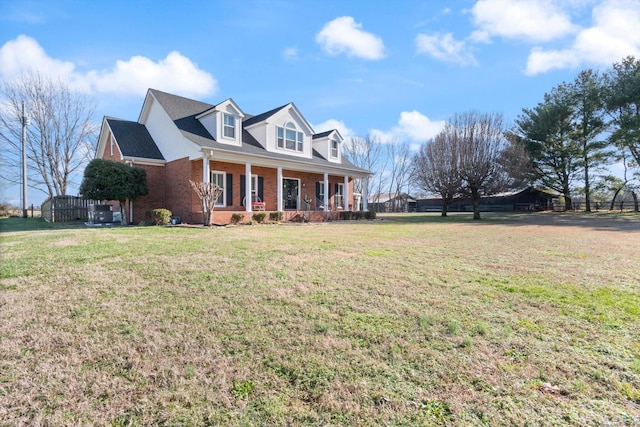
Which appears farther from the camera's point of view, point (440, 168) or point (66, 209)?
point (440, 168)

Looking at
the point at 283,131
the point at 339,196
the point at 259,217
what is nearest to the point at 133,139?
the point at 283,131

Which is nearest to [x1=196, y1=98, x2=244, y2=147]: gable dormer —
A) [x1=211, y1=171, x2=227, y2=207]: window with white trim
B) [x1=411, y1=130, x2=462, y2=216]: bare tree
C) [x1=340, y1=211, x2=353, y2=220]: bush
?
[x1=211, y1=171, x2=227, y2=207]: window with white trim

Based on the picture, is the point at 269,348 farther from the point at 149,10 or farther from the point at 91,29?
the point at 91,29

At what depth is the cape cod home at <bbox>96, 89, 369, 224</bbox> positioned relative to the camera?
15.4 m

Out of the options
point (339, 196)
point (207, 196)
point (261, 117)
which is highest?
point (261, 117)

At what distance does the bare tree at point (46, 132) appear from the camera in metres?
24.1

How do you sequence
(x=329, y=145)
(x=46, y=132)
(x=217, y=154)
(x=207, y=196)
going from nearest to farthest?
(x=207, y=196)
(x=217, y=154)
(x=329, y=145)
(x=46, y=132)

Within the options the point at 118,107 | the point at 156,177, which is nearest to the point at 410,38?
the point at 156,177

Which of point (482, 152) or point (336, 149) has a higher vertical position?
point (336, 149)

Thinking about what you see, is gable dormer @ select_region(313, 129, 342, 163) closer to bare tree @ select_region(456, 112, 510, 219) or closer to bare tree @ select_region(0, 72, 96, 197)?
bare tree @ select_region(456, 112, 510, 219)

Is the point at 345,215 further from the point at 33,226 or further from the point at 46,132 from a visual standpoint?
the point at 46,132

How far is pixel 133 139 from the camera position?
17219 mm

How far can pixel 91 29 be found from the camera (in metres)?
9.41

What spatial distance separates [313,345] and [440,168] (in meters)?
22.7
